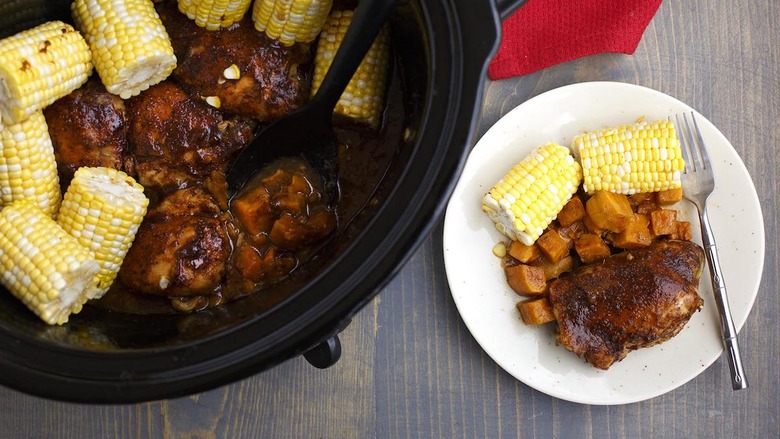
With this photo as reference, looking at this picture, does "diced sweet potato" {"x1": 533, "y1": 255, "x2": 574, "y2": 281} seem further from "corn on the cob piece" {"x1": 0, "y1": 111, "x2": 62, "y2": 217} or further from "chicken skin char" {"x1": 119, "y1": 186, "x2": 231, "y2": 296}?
"corn on the cob piece" {"x1": 0, "y1": 111, "x2": 62, "y2": 217}

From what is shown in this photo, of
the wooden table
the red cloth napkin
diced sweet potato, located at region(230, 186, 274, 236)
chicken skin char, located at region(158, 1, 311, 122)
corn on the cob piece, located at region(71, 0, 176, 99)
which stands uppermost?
corn on the cob piece, located at region(71, 0, 176, 99)

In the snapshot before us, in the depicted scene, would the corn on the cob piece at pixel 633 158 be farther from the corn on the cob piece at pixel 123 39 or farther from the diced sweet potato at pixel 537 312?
the corn on the cob piece at pixel 123 39

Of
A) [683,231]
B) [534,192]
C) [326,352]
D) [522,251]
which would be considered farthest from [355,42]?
[683,231]

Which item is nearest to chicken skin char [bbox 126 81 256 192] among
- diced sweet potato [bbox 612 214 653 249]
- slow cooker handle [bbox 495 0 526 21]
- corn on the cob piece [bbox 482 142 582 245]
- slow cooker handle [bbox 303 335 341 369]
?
slow cooker handle [bbox 303 335 341 369]

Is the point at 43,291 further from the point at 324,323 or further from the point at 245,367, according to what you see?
the point at 324,323

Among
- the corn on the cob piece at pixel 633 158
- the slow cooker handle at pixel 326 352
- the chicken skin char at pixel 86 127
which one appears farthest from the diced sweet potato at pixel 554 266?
the chicken skin char at pixel 86 127

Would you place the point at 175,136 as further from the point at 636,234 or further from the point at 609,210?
the point at 636,234
